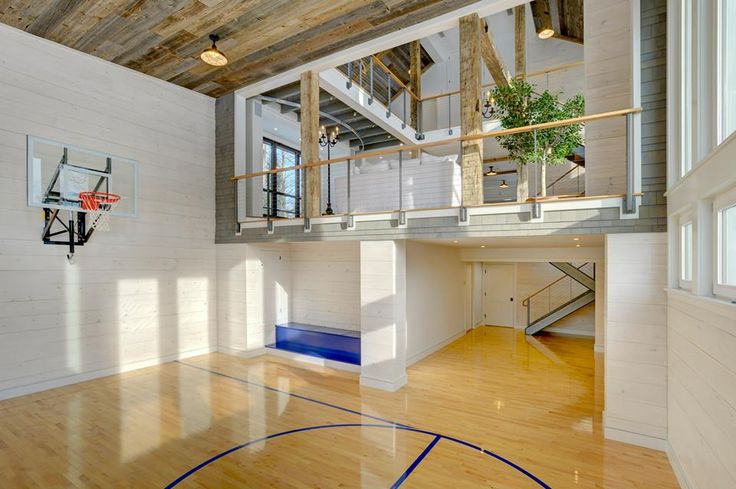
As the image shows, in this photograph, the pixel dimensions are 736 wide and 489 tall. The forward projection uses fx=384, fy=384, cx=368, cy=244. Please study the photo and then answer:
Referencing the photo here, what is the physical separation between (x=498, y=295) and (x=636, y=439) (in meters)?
6.64

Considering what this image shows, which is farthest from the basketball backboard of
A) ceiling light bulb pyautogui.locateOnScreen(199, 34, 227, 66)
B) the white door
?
the white door

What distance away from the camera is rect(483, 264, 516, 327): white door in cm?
1019

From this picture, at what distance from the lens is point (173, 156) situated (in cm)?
693

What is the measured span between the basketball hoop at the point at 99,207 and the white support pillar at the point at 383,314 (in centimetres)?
382

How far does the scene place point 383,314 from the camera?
5.36m

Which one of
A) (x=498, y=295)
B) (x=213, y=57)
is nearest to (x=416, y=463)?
(x=213, y=57)

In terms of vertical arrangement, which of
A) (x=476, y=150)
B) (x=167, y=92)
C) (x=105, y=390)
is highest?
(x=167, y=92)

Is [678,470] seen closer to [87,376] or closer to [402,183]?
[402,183]

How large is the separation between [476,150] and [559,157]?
150 cm

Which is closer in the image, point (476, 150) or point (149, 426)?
point (149, 426)

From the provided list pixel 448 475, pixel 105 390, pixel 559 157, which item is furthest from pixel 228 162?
pixel 448 475

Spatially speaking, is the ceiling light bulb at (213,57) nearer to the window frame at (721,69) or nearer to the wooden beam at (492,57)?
the wooden beam at (492,57)

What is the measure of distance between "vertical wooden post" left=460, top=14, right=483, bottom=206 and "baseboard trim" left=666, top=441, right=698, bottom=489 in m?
3.07

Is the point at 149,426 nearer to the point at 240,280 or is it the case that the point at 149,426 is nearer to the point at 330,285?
the point at 240,280
